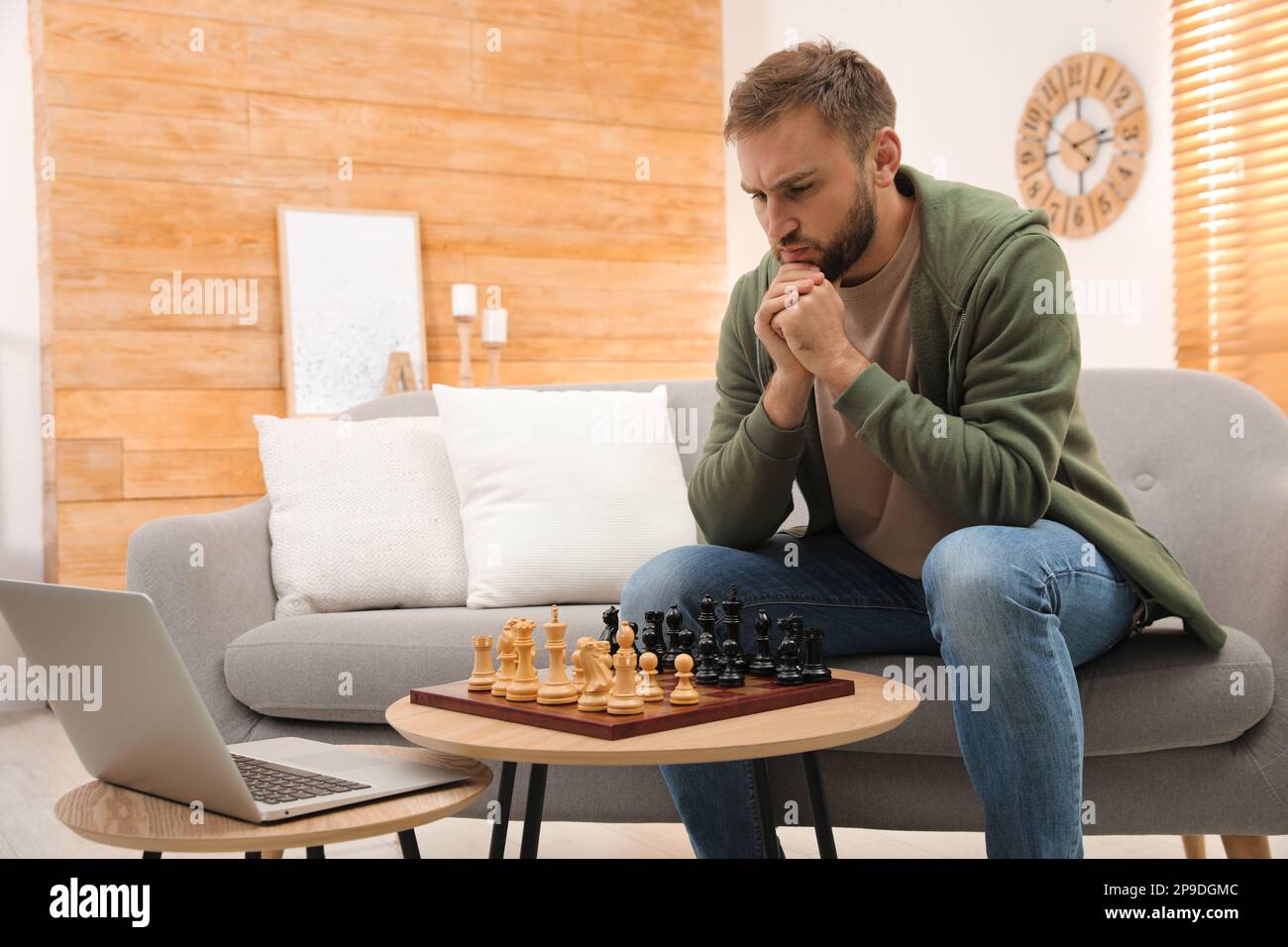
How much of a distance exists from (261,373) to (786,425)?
2940mm

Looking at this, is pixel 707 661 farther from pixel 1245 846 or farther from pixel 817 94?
pixel 1245 846

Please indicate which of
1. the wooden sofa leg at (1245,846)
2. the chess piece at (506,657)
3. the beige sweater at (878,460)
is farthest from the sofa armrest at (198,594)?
the wooden sofa leg at (1245,846)

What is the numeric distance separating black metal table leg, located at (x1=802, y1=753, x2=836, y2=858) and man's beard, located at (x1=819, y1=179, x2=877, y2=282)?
1.99 ft

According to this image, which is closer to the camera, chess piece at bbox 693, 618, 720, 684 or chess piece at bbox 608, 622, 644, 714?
chess piece at bbox 608, 622, 644, 714

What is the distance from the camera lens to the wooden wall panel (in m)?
3.91

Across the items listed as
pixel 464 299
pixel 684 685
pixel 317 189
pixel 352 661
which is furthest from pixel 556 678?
pixel 317 189

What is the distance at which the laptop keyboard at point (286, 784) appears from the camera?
112 cm

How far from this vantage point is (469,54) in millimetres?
4504

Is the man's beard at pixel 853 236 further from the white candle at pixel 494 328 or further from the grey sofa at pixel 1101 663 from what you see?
the white candle at pixel 494 328

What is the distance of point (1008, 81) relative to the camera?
3873 millimetres

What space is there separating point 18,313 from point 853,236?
331 cm

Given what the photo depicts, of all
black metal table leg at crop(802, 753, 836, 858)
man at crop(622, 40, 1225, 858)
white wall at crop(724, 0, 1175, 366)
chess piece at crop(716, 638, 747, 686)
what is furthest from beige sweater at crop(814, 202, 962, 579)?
white wall at crop(724, 0, 1175, 366)

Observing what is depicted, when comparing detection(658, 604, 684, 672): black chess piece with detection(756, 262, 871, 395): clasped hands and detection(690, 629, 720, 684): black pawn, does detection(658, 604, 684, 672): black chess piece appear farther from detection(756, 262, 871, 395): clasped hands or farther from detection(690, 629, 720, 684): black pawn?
detection(756, 262, 871, 395): clasped hands

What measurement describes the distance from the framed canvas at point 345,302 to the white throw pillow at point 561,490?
193 cm
